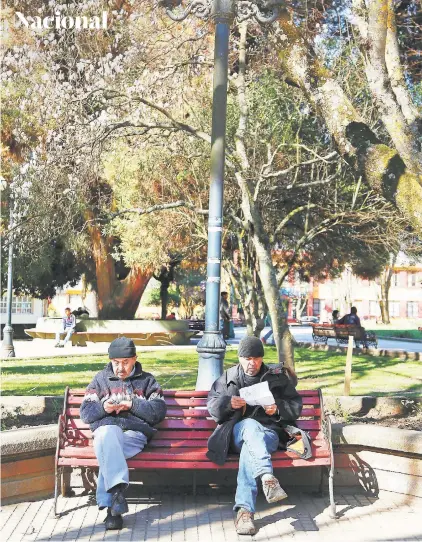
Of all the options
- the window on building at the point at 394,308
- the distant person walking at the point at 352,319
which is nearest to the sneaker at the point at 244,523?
the distant person walking at the point at 352,319

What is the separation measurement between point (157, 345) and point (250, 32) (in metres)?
15.3

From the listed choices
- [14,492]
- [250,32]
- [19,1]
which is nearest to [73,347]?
[19,1]

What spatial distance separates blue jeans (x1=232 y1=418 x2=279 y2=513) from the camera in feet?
17.9

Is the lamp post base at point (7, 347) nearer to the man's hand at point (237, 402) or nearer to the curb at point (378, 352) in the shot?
the curb at point (378, 352)

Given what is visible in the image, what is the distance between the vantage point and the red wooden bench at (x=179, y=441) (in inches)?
225

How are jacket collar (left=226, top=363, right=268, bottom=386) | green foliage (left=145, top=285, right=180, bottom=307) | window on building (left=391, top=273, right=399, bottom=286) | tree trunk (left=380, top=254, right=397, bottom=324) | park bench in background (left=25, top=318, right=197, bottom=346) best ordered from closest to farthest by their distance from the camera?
jacket collar (left=226, top=363, right=268, bottom=386) → park bench in background (left=25, top=318, right=197, bottom=346) → tree trunk (left=380, top=254, right=397, bottom=324) → green foliage (left=145, top=285, right=180, bottom=307) → window on building (left=391, top=273, right=399, bottom=286)

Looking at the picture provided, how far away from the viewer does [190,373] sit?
14859mm

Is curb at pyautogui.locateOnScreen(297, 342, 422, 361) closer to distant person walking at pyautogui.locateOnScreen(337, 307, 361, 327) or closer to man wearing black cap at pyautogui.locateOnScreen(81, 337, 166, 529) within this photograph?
distant person walking at pyautogui.locateOnScreen(337, 307, 361, 327)

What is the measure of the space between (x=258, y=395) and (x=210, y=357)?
1.50 meters

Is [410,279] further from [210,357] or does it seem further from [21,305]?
[210,357]

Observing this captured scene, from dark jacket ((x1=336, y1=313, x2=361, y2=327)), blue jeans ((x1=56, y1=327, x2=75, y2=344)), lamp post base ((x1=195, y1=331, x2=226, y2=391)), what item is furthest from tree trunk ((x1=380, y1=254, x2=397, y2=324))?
lamp post base ((x1=195, y1=331, x2=226, y2=391))

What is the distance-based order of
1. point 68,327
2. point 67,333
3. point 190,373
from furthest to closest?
point 67,333 < point 68,327 < point 190,373

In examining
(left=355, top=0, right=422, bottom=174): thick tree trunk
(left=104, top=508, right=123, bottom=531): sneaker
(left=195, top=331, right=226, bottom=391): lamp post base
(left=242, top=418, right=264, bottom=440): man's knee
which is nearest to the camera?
(left=104, top=508, right=123, bottom=531): sneaker

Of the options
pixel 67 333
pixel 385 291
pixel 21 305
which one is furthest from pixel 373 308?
pixel 67 333
